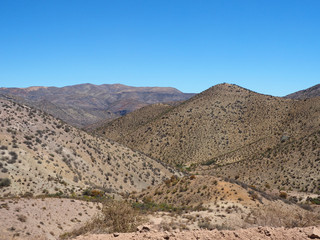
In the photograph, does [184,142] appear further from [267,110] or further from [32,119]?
[32,119]

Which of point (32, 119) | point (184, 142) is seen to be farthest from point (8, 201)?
point (184, 142)

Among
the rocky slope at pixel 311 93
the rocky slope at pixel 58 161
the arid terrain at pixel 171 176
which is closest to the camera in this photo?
the arid terrain at pixel 171 176

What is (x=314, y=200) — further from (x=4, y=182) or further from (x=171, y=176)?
(x=4, y=182)

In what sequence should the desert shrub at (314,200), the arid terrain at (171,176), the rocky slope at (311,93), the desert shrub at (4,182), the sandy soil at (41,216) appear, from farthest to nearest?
the rocky slope at (311,93) < the desert shrub at (314,200) < the desert shrub at (4,182) < the arid terrain at (171,176) < the sandy soil at (41,216)

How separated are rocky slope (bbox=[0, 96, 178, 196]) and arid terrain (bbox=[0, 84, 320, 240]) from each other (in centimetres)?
15

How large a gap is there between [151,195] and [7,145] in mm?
14674

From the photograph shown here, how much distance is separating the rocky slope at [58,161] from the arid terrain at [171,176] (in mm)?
154

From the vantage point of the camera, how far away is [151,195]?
27.0 m

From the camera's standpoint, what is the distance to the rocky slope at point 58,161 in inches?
929

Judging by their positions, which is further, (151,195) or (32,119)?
(32,119)

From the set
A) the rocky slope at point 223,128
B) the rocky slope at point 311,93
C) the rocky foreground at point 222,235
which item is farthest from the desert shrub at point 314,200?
the rocky slope at point 311,93

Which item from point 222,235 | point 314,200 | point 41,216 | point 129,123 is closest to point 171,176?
point 314,200

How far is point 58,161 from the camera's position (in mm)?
30422

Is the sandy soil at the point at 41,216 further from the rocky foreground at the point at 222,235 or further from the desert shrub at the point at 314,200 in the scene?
the desert shrub at the point at 314,200
